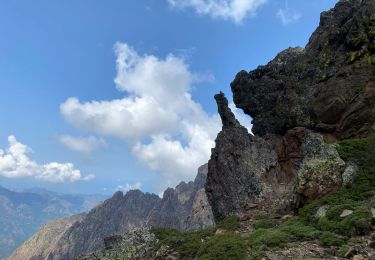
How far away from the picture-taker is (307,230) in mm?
23250

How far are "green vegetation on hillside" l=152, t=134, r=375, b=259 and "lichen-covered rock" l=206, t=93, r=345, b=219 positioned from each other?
6.21 ft

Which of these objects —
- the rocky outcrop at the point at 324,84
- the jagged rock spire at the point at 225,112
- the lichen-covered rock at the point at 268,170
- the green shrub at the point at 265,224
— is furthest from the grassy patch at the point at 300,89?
the green shrub at the point at 265,224

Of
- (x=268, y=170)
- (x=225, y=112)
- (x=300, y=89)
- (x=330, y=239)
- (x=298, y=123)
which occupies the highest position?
(x=225, y=112)

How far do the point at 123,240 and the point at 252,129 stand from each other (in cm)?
2727

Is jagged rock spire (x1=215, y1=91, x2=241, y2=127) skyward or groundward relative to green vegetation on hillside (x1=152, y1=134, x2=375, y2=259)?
skyward

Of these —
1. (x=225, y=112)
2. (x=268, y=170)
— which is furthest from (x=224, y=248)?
(x=225, y=112)

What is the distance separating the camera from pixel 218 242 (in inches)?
921

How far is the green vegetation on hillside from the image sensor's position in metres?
21.5

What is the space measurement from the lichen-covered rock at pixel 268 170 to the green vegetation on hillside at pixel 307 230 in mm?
1894

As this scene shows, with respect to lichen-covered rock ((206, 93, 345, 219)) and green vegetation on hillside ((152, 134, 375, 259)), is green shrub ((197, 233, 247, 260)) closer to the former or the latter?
green vegetation on hillside ((152, 134, 375, 259))

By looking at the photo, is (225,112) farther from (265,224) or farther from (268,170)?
(265,224)

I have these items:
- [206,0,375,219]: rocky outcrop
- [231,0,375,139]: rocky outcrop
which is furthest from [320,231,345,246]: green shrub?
[231,0,375,139]: rocky outcrop

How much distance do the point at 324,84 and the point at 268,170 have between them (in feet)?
39.2

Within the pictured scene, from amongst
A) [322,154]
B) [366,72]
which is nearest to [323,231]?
[322,154]
